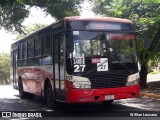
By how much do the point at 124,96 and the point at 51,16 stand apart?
33.7 ft

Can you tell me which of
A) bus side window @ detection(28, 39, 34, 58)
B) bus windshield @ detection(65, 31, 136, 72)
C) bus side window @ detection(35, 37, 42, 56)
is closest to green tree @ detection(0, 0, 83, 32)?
bus side window @ detection(28, 39, 34, 58)

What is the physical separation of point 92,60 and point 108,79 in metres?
0.83

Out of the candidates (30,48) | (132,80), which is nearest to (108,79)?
(132,80)

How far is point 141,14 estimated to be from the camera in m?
18.2

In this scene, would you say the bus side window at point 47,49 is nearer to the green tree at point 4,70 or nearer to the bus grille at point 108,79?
the bus grille at point 108,79

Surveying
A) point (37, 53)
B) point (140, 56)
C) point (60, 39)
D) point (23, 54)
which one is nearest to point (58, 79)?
point (60, 39)

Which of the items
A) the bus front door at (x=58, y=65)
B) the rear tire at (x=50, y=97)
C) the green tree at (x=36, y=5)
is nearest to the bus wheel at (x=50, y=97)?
the rear tire at (x=50, y=97)

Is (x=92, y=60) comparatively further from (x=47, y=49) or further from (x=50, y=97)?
(x=50, y=97)

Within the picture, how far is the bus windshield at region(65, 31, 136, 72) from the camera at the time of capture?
10.6 meters

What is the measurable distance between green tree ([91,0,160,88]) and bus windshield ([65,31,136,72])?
17.4ft

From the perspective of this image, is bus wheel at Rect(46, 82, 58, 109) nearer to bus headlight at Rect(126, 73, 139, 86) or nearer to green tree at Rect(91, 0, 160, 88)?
bus headlight at Rect(126, 73, 139, 86)

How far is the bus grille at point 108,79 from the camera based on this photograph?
10.6m

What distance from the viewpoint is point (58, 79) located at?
449 inches

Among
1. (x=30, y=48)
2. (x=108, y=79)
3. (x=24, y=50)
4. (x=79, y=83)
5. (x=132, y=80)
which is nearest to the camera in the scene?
(x=79, y=83)
